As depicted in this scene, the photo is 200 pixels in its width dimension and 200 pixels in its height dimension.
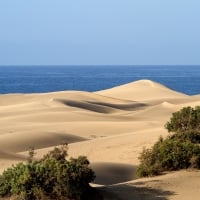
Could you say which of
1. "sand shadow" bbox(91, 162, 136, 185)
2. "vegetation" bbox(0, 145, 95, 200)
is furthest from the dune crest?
"vegetation" bbox(0, 145, 95, 200)

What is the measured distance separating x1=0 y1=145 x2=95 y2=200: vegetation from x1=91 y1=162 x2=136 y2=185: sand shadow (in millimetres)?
4428

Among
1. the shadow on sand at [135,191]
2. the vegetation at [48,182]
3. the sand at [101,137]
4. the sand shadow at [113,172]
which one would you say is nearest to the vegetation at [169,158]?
the sand at [101,137]

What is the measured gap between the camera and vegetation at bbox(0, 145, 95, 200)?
9.88 m

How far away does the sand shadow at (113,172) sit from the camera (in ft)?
49.7

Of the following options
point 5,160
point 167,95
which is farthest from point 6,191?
point 167,95

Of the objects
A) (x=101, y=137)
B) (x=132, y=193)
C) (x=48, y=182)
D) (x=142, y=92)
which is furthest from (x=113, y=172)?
(x=142, y=92)

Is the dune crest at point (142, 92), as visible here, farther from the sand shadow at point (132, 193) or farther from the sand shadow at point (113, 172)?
the sand shadow at point (132, 193)

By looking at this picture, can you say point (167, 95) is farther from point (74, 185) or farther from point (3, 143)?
point (74, 185)

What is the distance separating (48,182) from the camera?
9.98 meters

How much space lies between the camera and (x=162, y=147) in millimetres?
13453

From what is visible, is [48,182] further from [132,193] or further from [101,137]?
[101,137]

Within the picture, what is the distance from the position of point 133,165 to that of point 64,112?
→ 2083cm

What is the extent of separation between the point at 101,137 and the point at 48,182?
611 inches

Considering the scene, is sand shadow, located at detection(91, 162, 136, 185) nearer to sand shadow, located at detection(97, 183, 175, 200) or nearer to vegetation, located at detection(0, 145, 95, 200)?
sand shadow, located at detection(97, 183, 175, 200)
